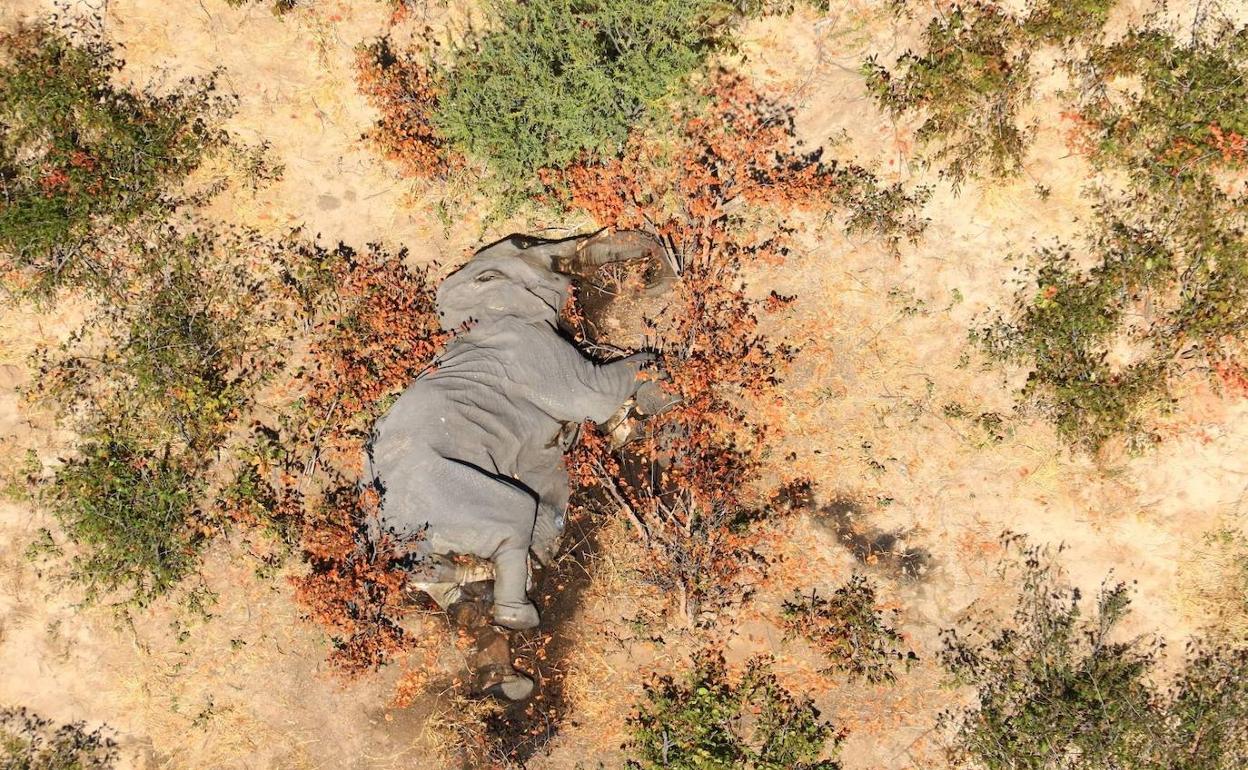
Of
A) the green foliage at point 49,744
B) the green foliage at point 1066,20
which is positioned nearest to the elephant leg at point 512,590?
the green foliage at point 49,744

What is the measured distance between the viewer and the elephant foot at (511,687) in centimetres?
1069

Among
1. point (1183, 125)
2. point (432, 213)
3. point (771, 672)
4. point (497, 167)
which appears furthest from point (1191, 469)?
point (432, 213)

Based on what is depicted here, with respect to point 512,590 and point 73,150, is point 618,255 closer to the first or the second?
point 512,590

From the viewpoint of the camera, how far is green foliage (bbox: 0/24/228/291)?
11078 mm

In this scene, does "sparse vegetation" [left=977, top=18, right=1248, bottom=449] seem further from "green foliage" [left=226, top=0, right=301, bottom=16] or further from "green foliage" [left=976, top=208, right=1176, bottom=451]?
"green foliage" [left=226, top=0, right=301, bottom=16]

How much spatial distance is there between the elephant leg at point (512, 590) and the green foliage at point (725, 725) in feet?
7.20

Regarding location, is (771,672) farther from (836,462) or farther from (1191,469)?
(1191,469)

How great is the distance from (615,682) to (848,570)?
387 centimetres

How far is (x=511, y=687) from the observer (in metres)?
10.7

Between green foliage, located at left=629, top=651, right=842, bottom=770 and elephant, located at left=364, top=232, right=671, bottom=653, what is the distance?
238 centimetres

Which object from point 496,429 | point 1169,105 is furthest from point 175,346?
point 1169,105

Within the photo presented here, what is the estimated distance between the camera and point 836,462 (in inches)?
430

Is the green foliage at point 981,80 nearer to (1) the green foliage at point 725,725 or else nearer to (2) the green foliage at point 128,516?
(1) the green foliage at point 725,725

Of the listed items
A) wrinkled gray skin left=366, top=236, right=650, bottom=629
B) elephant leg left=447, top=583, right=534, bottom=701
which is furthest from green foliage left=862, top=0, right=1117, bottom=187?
elephant leg left=447, top=583, right=534, bottom=701
